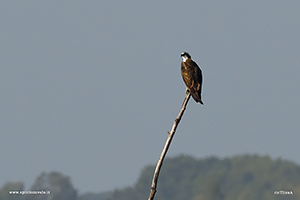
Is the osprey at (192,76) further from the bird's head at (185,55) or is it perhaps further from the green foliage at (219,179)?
the green foliage at (219,179)

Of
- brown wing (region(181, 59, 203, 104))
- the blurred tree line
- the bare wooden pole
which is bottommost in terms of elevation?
the bare wooden pole

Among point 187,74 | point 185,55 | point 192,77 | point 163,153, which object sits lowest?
point 163,153

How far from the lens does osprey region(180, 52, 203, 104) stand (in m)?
13.3

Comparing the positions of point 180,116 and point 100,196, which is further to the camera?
point 100,196

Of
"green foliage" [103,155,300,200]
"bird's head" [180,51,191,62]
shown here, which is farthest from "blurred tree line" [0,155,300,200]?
"bird's head" [180,51,191,62]

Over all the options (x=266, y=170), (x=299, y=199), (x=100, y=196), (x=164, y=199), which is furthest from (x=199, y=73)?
(x=100, y=196)

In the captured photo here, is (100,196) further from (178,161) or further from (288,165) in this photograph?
(288,165)

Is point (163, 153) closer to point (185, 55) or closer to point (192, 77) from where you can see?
point (192, 77)

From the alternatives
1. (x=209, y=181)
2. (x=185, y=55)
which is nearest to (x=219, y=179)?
(x=209, y=181)

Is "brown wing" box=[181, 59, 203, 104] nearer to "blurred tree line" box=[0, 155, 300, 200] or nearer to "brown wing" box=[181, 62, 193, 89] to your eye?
"brown wing" box=[181, 62, 193, 89]

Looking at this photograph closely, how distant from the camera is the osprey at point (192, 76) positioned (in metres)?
13.3

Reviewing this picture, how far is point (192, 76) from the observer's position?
1412 centimetres

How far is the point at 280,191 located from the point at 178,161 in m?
34.9

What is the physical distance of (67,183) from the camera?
110 meters
